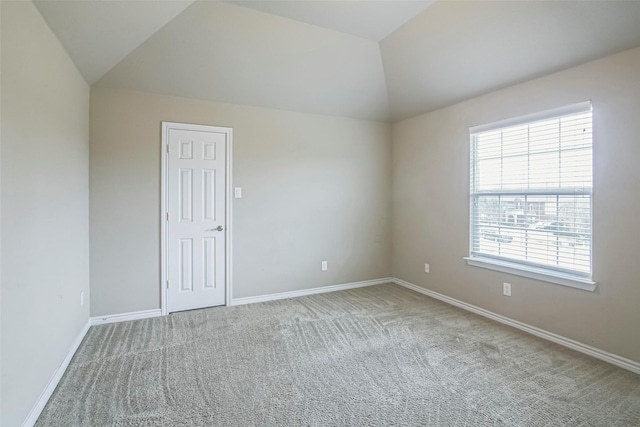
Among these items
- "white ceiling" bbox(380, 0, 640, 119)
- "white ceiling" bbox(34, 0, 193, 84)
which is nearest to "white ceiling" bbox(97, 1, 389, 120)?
"white ceiling" bbox(34, 0, 193, 84)

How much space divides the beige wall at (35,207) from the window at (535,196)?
146 inches

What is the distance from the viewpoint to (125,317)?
10.6ft

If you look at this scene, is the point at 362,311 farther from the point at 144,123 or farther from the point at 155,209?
the point at 144,123

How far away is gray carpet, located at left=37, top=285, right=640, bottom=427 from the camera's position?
5.98 ft

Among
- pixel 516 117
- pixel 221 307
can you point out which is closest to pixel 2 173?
pixel 221 307

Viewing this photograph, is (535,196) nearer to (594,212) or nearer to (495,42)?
(594,212)

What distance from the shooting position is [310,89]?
3746 millimetres

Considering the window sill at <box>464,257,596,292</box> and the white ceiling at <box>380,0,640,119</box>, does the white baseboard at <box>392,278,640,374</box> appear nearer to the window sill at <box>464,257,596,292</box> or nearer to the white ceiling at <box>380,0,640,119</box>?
the window sill at <box>464,257,596,292</box>

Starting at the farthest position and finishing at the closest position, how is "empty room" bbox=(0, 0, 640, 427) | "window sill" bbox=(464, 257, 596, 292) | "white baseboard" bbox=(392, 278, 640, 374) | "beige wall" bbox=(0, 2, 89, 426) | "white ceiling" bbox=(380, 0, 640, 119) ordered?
"window sill" bbox=(464, 257, 596, 292) < "white baseboard" bbox=(392, 278, 640, 374) < "white ceiling" bbox=(380, 0, 640, 119) < "empty room" bbox=(0, 0, 640, 427) < "beige wall" bbox=(0, 2, 89, 426)

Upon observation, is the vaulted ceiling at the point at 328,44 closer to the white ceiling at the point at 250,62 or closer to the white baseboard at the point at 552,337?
the white ceiling at the point at 250,62

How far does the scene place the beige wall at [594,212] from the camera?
7.68 ft

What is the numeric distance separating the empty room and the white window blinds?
19mm

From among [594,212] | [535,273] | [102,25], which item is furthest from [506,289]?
[102,25]

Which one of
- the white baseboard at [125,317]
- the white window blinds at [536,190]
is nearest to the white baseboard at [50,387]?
the white baseboard at [125,317]
